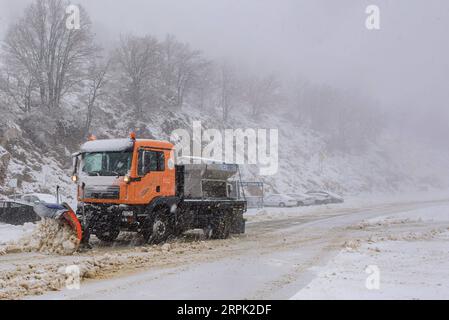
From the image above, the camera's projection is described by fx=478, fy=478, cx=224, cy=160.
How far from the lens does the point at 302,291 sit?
7871 mm

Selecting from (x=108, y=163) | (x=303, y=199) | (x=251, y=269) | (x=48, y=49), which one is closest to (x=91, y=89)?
(x=48, y=49)

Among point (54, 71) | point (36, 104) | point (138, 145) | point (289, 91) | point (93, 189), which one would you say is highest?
point (289, 91)

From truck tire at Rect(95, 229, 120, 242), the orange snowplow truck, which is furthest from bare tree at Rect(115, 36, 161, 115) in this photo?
truck tire at Rect(95, 229, 120, 242)

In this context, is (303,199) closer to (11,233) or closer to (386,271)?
(11,233)

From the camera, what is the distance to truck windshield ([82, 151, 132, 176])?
13617 mm

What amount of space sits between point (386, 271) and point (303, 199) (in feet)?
116

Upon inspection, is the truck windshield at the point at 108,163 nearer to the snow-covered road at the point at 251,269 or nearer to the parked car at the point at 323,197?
the snow-covered road at the point at 251,269

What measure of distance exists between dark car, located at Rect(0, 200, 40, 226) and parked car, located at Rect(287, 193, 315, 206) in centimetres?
2724

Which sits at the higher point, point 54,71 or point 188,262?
point 54,71

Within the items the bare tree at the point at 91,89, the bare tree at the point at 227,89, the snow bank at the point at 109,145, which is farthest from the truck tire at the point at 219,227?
the bare tree at the point at 227,89

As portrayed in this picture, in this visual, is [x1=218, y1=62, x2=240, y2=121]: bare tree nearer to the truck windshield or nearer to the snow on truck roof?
the snow on truck roof
